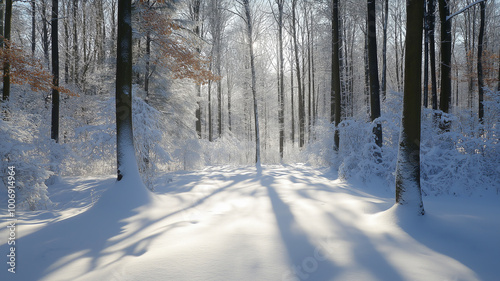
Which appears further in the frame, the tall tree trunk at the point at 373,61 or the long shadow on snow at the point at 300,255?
the tall tree trunk at the point at 373,61

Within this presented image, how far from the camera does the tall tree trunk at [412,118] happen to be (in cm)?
380

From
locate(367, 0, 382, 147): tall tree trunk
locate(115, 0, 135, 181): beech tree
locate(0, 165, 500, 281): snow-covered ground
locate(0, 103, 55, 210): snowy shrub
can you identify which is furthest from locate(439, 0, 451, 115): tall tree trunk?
locate(0, 103, 55, 210): snowy shrub

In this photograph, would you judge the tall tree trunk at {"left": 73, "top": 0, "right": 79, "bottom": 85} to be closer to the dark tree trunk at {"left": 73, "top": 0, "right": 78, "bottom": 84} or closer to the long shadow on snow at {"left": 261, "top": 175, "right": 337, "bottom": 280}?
the dark tree trunk at {"left": 73, "top": 0, "right": 78, "bottom": 84}

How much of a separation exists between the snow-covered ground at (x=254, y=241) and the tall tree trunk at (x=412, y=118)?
1.03 ft

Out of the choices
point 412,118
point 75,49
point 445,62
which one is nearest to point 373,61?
point 445,62

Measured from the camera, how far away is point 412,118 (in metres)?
3.89

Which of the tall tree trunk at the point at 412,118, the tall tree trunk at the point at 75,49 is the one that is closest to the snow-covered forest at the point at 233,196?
the tall tree trunk at the point at 412,118

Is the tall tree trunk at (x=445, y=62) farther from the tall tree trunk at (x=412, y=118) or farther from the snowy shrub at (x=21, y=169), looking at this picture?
the snowy shrub at (x=21, y=169)

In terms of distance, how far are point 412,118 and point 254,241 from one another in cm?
320

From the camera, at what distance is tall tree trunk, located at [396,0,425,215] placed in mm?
3797

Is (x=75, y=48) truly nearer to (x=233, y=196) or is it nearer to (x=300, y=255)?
(x=233, y=196)

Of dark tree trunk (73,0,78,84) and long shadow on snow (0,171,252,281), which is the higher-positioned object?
dark tree trunk (73,0,78,84)

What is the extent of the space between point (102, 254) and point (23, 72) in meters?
8.81

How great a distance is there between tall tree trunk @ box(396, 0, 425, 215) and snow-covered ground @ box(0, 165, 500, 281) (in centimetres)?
31
